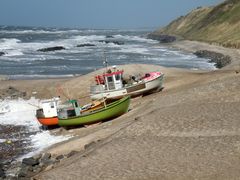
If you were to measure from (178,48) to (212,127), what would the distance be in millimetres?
75797

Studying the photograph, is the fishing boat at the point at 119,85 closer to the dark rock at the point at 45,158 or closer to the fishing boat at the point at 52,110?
the fishing boat at the point at 52,110

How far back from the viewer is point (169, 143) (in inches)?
719

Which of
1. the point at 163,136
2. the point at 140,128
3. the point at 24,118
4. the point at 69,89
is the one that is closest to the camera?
the point at 163,136

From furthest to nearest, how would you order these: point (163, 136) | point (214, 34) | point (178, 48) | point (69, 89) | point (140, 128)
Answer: point (214, 34) < point (178, 48) < point (69, 89) < point (140, 128) < point (163, 136)

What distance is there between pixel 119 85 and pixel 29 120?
6.00m

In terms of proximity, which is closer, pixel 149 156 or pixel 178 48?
pixel 149 156

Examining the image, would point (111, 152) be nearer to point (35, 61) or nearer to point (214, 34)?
point (35, 61)

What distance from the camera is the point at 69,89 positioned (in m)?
37.6

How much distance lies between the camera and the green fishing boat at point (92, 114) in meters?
26.8

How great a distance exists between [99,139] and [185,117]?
381 centimetres

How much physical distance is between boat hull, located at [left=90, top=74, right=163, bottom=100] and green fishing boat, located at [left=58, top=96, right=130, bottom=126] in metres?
3.39

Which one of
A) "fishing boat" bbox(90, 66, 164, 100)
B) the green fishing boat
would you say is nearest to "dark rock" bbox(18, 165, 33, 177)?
the green fishing boat

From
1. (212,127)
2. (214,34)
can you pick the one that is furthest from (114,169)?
(214,34)

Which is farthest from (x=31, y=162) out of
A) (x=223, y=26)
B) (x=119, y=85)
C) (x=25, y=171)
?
(x=223, y=26)
